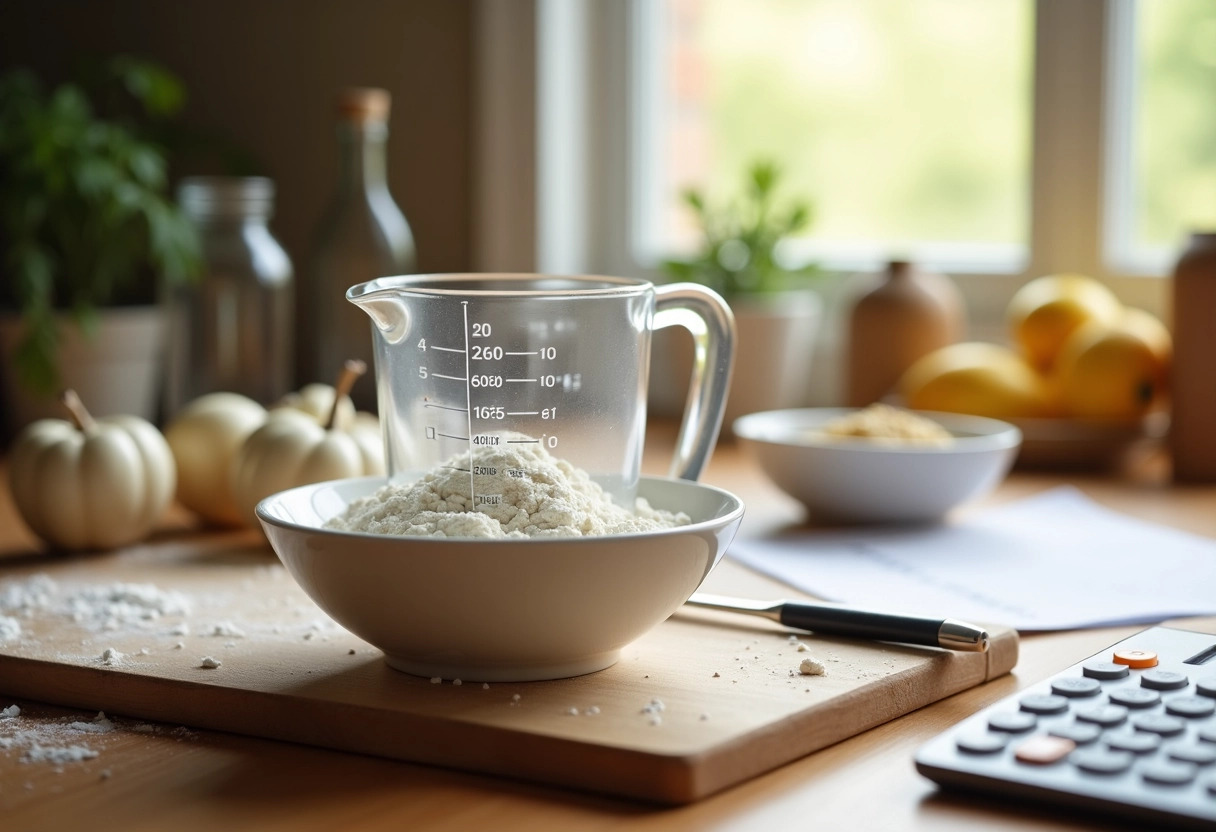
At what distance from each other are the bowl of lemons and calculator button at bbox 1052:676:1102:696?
2.49ft

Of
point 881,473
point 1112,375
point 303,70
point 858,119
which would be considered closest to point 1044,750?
point 881,473

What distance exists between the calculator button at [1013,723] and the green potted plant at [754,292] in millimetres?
975

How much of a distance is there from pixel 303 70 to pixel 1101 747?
1.63m

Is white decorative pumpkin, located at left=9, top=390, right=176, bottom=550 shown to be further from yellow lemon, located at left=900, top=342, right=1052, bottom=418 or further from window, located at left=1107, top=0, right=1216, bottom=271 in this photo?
window, located at left=1107, top=0, right=1216, bottom=271

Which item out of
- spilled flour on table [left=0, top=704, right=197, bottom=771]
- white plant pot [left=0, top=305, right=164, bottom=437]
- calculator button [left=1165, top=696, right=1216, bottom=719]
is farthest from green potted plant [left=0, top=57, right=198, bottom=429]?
calculator button [left=1165, top=696, right=1216, bottom=719]

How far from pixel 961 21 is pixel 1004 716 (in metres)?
1.25

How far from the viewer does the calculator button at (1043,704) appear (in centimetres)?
58

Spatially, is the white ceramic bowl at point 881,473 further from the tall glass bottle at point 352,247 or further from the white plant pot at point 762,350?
the tall glass bottle at point 352,247

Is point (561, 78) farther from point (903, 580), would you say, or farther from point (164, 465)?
point (903, 580)

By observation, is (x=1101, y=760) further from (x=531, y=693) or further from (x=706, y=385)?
(x=706, y=385)

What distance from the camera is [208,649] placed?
733 mm

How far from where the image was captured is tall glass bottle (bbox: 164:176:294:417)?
1.43 meters

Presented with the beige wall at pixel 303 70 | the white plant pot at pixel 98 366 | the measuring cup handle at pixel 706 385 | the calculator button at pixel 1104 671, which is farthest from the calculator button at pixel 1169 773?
the beige wall at pixel 303 70

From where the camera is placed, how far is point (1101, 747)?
0.54 metres
